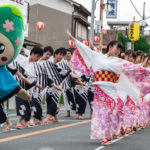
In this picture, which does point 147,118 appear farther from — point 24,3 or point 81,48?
point 24,3

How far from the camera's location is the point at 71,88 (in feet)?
52.9

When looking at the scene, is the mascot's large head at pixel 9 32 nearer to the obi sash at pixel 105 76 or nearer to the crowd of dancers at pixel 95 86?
the crowd of dancers at pixel 95 86

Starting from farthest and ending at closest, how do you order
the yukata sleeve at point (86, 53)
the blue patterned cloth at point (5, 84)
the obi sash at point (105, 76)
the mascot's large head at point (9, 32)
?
1. the yukata sleeve at point (86, 53)
2. the obi sash at point (105, 76)
3. the blue patterned cloth at point (5, 84)
4. the mascot's large head at point (9, 32)

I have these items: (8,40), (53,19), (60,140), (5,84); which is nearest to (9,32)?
(8,40)

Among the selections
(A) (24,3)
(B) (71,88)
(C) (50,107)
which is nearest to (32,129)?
(C) (50,107)

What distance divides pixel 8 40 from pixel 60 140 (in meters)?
3.20

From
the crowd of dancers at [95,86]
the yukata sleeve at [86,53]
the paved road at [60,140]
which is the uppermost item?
the yukata sleeve at [86,53]

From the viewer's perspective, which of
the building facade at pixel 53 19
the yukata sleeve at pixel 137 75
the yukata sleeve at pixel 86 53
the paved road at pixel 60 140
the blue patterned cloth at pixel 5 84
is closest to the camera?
the blue patterned cloth at pixel 5 84

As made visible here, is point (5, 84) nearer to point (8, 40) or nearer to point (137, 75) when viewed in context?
→ point (8, 40)

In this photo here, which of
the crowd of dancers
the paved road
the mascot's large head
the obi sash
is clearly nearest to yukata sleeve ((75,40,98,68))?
the crowd of dancers

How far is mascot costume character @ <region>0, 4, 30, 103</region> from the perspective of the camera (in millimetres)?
6834

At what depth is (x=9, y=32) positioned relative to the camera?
22.6 ft

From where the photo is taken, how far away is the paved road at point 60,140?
8593mm

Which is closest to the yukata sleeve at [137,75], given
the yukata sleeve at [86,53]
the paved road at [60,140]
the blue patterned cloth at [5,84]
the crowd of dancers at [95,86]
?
the crowd of dancers at [95,86]
